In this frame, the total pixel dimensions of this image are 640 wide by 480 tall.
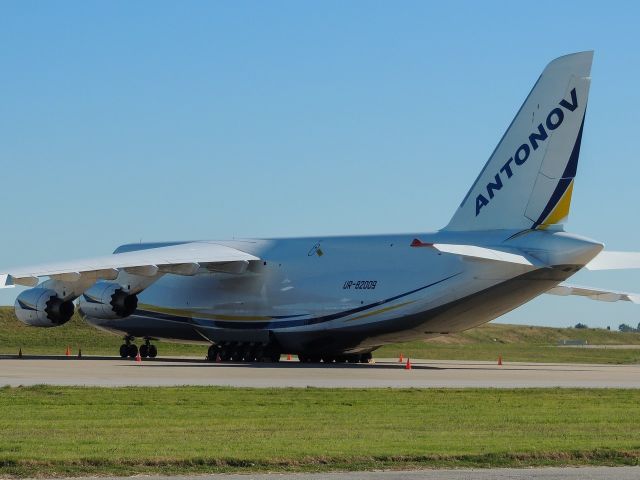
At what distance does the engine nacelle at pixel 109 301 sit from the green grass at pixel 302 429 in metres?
16.9

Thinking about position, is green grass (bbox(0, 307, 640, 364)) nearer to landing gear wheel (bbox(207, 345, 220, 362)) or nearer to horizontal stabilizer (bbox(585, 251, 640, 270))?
landing gear wheel (bbox(207, 345, 220, 362))

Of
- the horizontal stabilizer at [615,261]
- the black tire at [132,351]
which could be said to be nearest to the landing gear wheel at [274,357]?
the black tire at [132,351]

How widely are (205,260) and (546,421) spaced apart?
21450 millimetres

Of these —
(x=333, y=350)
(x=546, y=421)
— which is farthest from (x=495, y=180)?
(x=546, y=421)

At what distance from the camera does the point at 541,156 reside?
31969mm

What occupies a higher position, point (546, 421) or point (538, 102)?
point (538, 102)

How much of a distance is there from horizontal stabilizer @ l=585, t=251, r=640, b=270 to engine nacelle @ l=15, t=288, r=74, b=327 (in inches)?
652

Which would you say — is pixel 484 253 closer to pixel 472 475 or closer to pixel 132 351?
pixel 132 351

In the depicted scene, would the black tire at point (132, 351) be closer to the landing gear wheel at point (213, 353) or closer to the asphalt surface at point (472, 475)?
the landing gear wheel at point (213, 353)

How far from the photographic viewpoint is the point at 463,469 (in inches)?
465

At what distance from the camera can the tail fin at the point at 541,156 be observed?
3142 centimetres

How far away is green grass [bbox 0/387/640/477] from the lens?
1205 centimetres

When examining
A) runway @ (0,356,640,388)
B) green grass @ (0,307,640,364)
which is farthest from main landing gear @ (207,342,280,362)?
green grass @ (0,307,640,364)

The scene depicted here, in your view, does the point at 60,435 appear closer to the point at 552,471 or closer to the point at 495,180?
the point at 552,471
